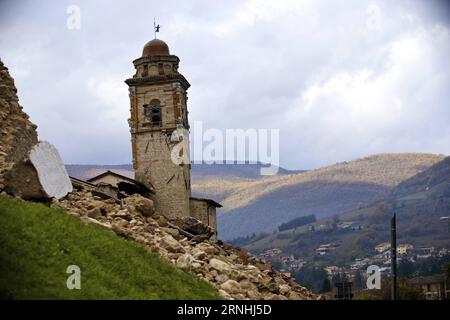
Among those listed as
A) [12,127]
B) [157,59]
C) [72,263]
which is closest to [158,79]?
[157,59]

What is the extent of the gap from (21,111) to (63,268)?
904cm

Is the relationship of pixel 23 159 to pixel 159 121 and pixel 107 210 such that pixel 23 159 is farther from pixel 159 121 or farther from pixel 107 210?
pixel 159 121

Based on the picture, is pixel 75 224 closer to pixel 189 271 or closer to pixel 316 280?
pixel 189 271

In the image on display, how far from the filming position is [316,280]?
142000mm

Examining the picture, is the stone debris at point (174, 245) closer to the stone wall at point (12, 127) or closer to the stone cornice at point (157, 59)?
the stone wall at point (12, 127)

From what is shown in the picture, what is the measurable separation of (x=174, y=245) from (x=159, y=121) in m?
39.3

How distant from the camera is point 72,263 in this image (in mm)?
18750

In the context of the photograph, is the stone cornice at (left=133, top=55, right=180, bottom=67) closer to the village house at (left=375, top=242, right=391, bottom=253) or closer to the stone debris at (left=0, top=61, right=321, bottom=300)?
the stone debris at (left=0, top=61, right=321, bottom=300)

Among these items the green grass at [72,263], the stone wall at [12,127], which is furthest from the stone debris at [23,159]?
the green grass at [72,263]

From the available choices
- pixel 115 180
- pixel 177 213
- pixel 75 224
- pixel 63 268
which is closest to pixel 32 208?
pixel 75 224

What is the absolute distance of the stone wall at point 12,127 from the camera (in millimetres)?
24969

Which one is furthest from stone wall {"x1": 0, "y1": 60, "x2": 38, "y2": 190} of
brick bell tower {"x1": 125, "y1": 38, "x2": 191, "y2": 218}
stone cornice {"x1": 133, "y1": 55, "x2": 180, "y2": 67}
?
stone cornice {"x1": 133, "y1": 55, "x2": 180, "y2": 67}

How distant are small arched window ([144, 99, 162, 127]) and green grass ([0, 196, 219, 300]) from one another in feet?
130

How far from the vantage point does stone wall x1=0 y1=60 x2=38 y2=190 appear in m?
25.0
